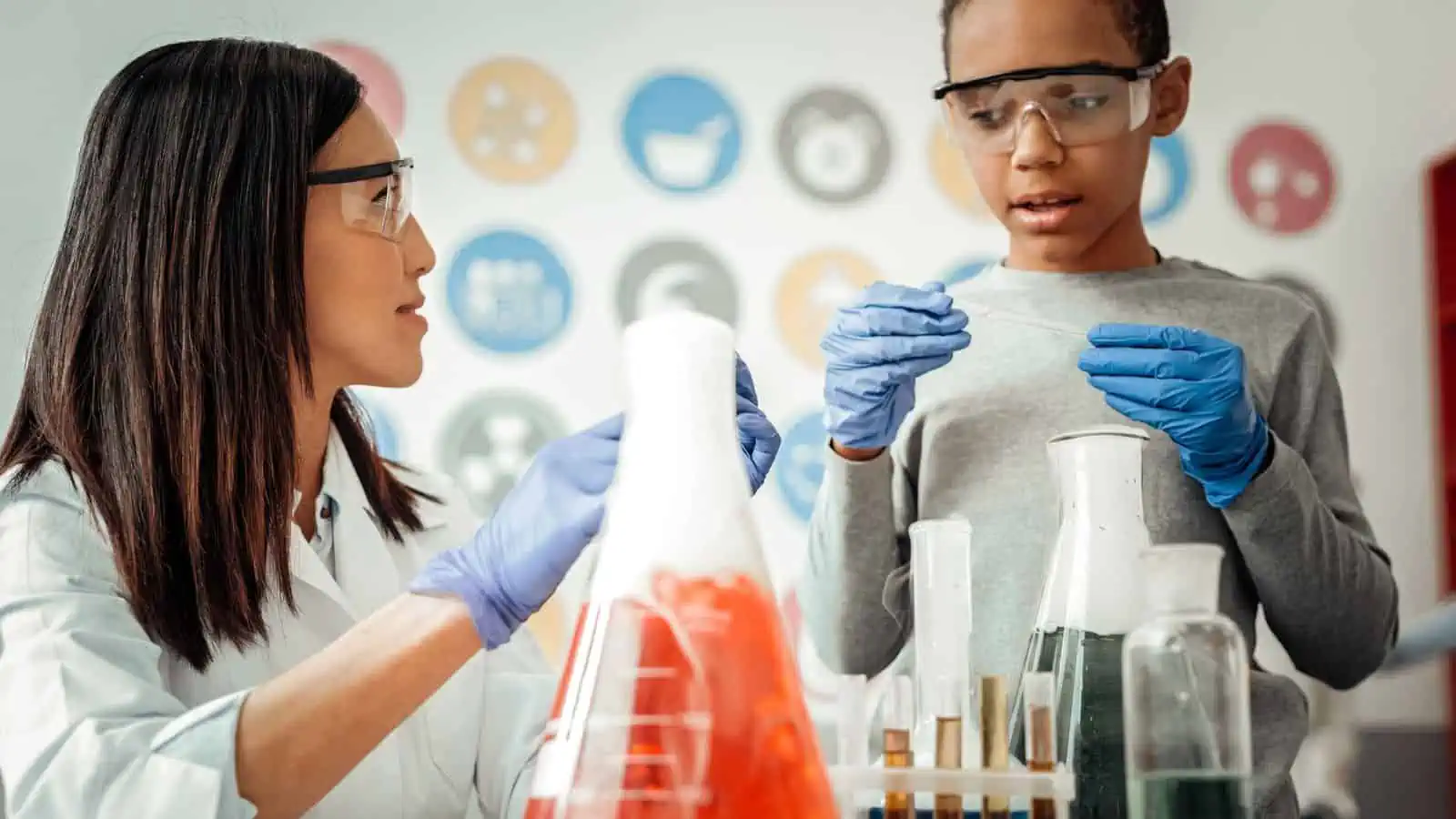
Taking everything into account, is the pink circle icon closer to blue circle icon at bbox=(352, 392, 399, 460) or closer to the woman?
blue circle icon at bbox=(352, 392, 399, 460)

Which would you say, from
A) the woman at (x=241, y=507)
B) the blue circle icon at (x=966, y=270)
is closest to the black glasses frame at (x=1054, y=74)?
the woman at (x=241, y=507)

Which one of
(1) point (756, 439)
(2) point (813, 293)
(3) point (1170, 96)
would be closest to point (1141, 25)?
(3) point (1170, 96)

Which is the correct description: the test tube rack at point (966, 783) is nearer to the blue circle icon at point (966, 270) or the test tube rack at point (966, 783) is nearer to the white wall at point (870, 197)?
the white wall at point (870, 197)

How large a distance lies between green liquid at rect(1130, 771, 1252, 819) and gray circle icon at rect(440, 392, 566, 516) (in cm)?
187

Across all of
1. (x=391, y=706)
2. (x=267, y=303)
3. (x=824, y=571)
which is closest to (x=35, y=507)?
(x=267, y=303)

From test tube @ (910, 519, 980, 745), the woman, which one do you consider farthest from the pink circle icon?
test tube @ (910, 519, 980, 745)

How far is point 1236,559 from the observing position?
127 cm

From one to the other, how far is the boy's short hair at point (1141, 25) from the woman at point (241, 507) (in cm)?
56

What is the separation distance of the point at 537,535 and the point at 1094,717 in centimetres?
41

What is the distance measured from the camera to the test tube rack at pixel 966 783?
74 centimetres

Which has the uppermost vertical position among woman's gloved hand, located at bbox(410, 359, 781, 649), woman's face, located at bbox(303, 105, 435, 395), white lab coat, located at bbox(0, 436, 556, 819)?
woman's face, located at bbox(303, 105, 435, 395)

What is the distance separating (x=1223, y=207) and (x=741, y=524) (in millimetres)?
2302

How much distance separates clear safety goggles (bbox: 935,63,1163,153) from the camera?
50.6 inches

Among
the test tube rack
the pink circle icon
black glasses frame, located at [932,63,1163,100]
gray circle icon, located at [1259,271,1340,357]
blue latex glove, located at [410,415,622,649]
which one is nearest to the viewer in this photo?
the test tube rack
